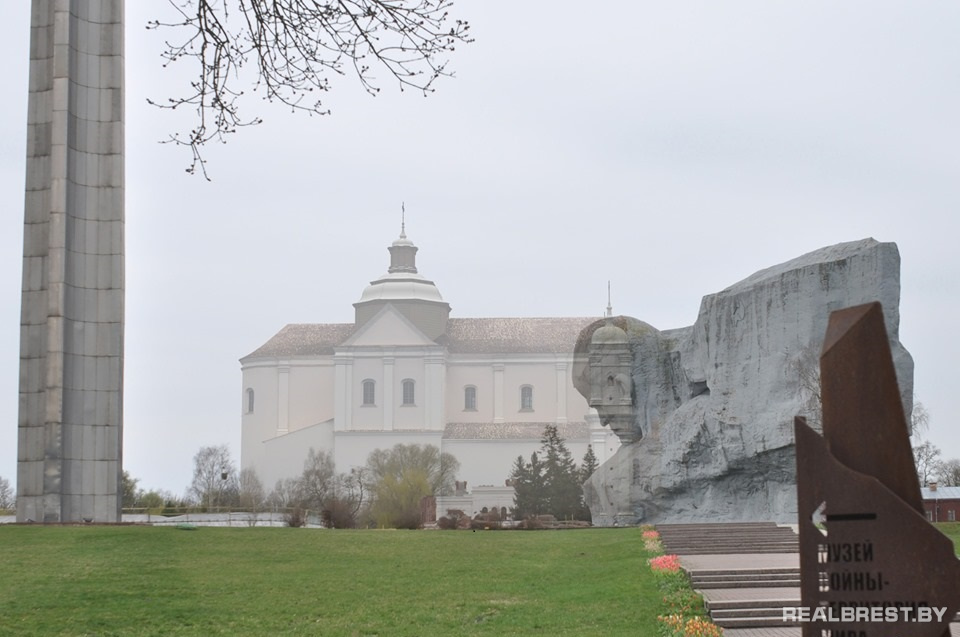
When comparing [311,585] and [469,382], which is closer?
[311,585]

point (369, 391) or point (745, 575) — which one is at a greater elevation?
point (369, 391)

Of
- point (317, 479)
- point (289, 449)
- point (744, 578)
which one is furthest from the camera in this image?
point (289, 449)

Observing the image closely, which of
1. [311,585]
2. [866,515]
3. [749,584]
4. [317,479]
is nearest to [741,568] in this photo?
[749,584]

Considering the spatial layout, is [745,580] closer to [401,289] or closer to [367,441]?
[367,441]

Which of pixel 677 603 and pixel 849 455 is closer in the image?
pixel 849 455

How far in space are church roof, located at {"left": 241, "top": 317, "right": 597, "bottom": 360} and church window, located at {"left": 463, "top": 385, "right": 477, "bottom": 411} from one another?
7.31 ft

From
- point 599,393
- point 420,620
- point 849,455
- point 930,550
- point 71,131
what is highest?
point 71,131

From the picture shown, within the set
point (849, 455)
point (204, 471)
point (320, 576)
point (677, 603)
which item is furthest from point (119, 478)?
point (204, 471)

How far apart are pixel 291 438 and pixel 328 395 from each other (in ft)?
15.4

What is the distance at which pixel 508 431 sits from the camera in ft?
248

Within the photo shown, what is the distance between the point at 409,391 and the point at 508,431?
20.5ft

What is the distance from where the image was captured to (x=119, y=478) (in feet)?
85.3

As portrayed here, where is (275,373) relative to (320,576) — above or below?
above

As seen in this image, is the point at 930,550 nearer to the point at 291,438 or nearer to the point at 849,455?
the point at 849,455
